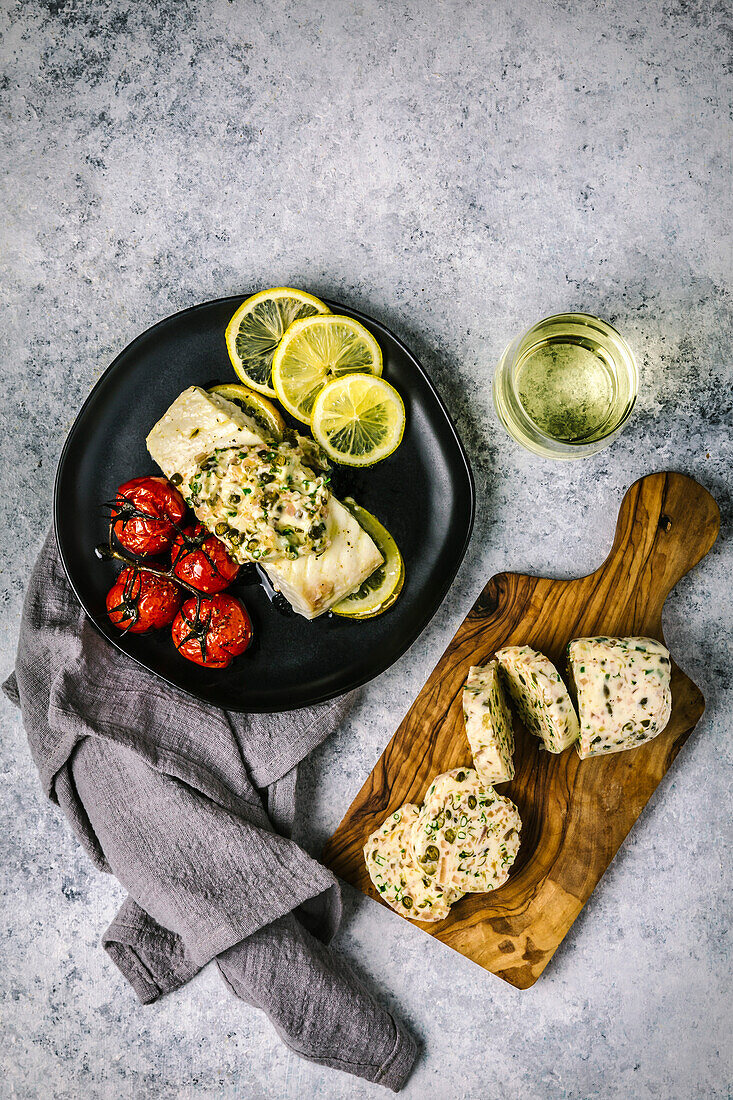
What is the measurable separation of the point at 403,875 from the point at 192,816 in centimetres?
75

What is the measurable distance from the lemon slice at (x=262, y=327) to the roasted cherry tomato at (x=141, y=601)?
2.42 ft

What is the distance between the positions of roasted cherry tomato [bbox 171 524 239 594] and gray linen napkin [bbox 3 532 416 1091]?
45cm

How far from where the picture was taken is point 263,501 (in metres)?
2.16

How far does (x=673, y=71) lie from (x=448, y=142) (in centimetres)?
84

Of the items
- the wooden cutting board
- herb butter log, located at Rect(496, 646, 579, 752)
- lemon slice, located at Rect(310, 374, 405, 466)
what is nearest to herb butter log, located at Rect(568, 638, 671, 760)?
herb butter log, located at Rect(496, 646, 579, 752)

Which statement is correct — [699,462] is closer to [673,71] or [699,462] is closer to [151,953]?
[673,71]

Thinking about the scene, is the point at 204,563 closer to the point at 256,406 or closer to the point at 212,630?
the point at 212,630

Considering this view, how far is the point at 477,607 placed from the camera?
2.54 meters

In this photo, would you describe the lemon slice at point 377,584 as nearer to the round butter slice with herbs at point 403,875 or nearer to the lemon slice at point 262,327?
the lemon slice at point 262,327

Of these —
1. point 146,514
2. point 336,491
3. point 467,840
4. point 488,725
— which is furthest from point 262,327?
point 467,840

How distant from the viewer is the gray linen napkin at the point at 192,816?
8.09 ft

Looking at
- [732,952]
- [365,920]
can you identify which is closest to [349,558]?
[365,920]

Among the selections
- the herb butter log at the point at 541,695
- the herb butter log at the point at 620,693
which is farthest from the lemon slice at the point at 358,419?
the herb butter log at the point at 620,693

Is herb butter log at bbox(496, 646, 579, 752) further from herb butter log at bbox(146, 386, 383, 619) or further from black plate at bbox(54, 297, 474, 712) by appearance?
herb butter log at bbox(146, 386, 383, 619)
